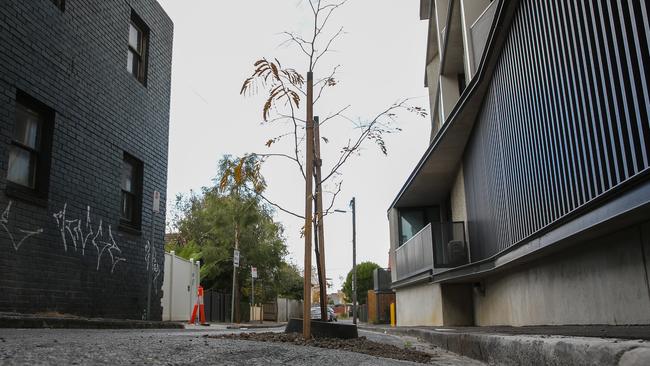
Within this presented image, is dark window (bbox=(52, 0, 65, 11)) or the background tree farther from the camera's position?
the background tree

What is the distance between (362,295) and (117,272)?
49.7m

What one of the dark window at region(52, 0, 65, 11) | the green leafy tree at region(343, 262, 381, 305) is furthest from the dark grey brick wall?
the green leafy tree at region(343, 262, 381, 305)

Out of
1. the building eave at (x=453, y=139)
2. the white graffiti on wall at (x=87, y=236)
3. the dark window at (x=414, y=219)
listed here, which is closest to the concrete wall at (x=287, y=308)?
the dark window at (x=414, y=219)

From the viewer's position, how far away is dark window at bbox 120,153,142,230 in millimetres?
11435

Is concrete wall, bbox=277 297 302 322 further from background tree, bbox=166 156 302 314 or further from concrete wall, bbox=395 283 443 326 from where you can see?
concrete wall, bbox=395 283 443 326

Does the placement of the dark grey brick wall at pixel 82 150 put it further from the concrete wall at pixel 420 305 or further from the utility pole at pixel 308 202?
the concrete wall at pixel 420 305

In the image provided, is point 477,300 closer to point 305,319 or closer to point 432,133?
point 305,319

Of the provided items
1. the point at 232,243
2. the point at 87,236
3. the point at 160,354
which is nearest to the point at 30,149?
the point at 87,236

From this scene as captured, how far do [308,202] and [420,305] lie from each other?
1279 centimetres

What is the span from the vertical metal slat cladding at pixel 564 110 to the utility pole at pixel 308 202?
105 inches

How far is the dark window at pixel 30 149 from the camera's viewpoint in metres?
8.04

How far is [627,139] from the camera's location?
4238 millimetres

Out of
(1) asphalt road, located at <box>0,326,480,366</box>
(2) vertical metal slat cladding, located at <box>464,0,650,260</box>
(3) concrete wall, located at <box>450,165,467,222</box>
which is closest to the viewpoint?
(1) asphalt road, located at <box>0,326,480,366</box>

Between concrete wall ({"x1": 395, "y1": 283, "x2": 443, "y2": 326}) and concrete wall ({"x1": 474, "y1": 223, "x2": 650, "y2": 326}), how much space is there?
6156 mm
